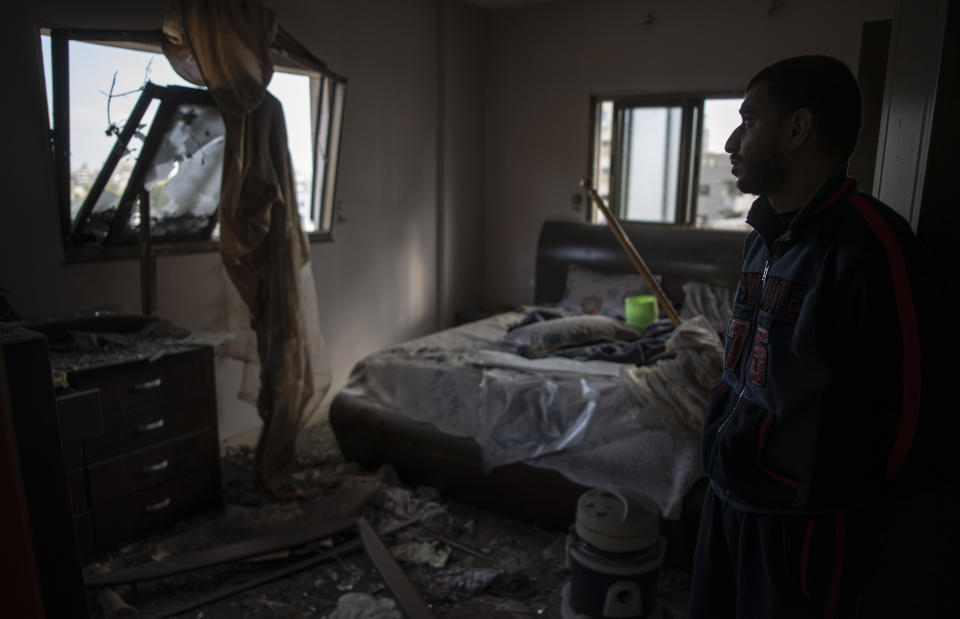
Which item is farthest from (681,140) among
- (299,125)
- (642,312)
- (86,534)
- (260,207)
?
(86,534)

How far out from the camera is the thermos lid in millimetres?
1745

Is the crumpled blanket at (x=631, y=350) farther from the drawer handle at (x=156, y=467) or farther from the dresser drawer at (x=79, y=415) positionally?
the dresser drawer at (x=79, y=415)

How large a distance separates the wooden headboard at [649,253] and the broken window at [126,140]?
2160 mm

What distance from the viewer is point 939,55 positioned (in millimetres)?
1037

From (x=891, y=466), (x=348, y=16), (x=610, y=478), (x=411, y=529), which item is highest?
(x=348, y=16)

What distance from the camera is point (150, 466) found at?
2344 millimetres

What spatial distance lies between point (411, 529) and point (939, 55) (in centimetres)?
215

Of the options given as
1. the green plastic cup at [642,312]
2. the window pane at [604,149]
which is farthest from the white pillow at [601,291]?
the window pane at [604,149]

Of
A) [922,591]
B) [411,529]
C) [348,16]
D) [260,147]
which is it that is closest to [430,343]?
[411,529]

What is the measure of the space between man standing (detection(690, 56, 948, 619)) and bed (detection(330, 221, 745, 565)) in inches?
40.4

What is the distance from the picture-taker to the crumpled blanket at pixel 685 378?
214cm

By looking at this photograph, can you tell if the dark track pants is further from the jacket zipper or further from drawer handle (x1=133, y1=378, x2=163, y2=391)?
drawer handle (x1=133, y1=378, x2=163, y2=391)

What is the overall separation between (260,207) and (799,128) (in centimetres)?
208

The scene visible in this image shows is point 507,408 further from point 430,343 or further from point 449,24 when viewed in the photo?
point 449,24
